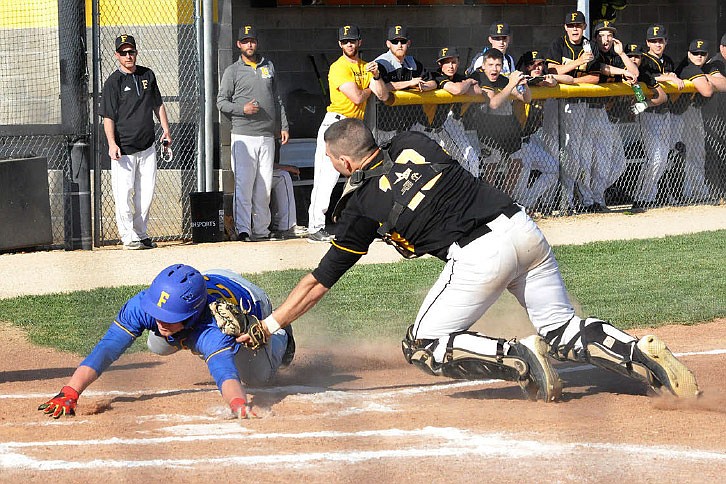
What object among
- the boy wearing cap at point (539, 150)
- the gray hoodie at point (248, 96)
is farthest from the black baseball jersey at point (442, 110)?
the gray hoodie at point (248, 96)

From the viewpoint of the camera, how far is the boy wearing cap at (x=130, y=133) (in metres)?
11.2

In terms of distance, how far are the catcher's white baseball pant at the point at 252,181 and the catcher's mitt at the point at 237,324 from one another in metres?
6.34

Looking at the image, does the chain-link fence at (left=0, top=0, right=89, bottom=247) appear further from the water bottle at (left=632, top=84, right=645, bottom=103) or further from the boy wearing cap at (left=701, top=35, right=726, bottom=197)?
the boy wearing cap at (left=701, top=35, right=726, bottom=197)

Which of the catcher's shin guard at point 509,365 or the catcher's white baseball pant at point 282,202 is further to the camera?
the catcher's white baseball pant at point 282,202

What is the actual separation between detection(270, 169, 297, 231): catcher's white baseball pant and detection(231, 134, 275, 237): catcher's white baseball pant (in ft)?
0.76

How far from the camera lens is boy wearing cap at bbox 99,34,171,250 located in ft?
36.8

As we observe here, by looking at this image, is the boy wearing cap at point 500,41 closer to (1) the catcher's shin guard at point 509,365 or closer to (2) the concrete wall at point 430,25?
(2) the concrete wall at point 430,25

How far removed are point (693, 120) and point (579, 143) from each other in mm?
1779

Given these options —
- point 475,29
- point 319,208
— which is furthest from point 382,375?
point 475,29

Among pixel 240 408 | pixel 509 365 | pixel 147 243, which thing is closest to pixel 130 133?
pixel 147 243

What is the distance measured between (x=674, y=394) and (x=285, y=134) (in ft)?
24.1

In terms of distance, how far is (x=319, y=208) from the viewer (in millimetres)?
11914

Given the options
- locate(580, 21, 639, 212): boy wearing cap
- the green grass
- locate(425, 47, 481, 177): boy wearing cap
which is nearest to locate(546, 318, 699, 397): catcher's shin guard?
the green grass

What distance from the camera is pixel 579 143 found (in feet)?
43.8
